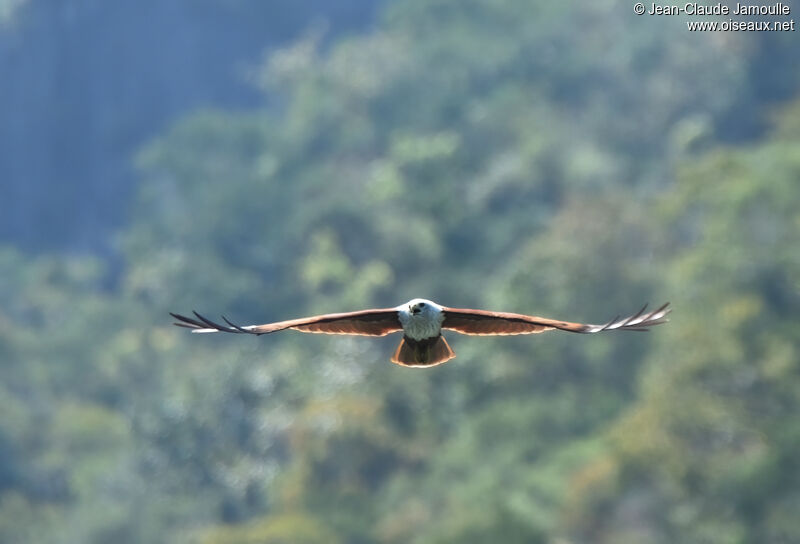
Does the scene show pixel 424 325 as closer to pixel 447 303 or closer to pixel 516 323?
pixel 516 323

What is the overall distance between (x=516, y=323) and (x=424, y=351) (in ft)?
2.08

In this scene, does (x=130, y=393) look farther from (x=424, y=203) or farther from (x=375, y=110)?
(x=375, y=110)

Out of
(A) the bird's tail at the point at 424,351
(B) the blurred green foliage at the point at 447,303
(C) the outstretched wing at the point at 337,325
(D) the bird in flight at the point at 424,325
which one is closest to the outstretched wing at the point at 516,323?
(D) the bird in flight at the point at 424,325

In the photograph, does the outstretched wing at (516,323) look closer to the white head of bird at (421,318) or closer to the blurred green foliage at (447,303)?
the white head of bird at (421,318)

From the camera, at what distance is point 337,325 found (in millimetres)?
11258

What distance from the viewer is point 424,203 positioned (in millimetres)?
59062

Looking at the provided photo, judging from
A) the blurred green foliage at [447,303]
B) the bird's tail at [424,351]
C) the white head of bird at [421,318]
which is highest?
the blurred green foliage at [447,303]

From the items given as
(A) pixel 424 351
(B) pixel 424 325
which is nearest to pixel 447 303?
(A) pixel 424 351

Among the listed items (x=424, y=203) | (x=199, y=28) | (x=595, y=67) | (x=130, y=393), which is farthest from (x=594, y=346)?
(x=199, y=28)

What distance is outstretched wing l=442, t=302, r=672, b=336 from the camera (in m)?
10.5

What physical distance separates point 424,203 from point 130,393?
1215 cm

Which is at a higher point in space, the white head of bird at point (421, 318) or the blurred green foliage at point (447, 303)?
the blurred green foliage at point (447, 303)

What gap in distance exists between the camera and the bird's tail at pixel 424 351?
10961 millimetres

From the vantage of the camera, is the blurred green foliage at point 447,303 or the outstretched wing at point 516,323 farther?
the blurred green foliage at point 447,303
